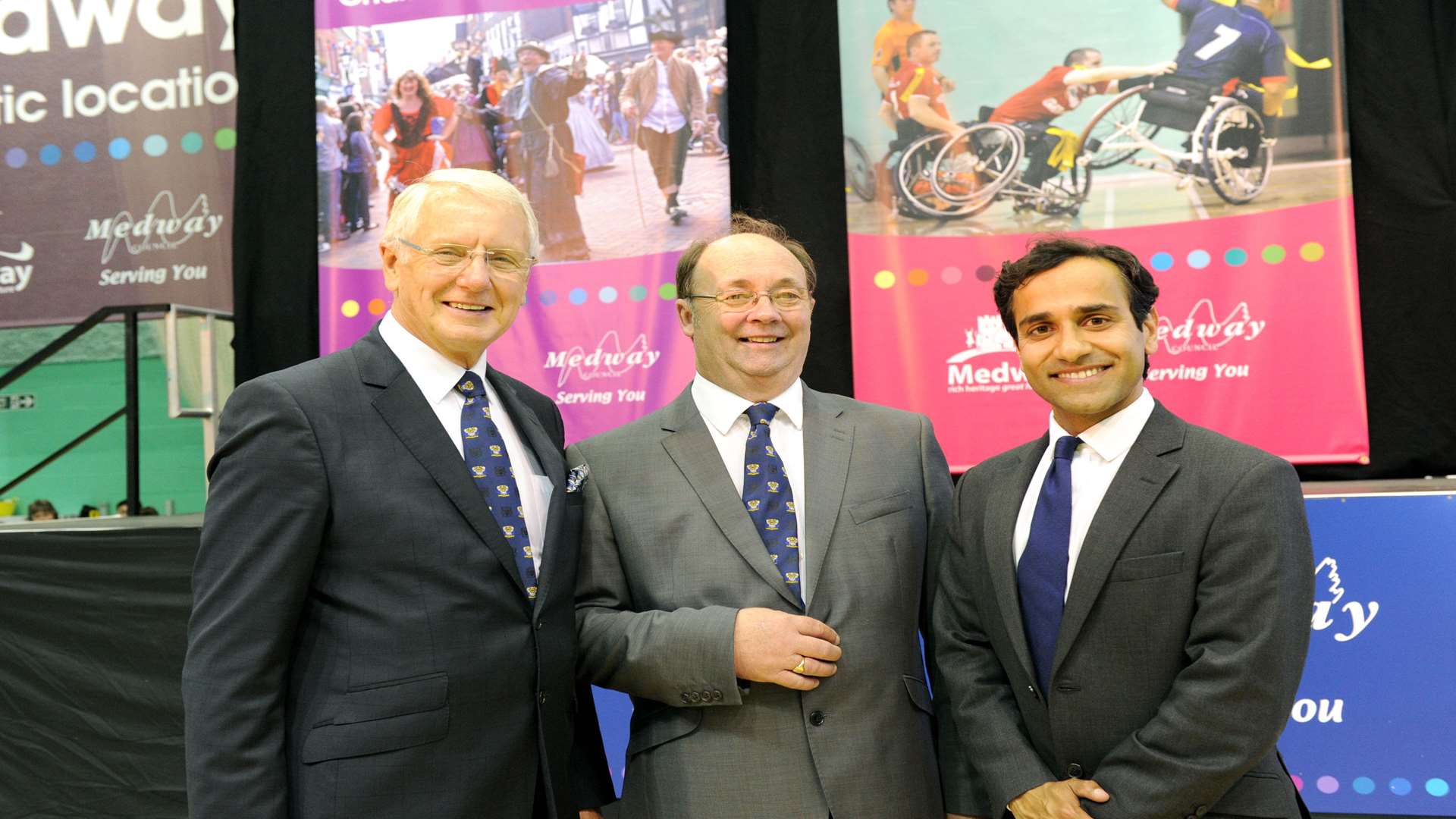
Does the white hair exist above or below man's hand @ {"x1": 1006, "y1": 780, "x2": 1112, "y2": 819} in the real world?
above

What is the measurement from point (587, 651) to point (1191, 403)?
2.79 metres

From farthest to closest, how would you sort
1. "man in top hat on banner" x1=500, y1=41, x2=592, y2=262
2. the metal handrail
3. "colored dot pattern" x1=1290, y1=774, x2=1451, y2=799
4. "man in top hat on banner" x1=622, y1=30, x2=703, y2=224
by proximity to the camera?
the metal handrail, "man in top hat on banner" x1=500, y1=41, x2=592, y2=262, "man in top hat on banner" x1=622, y1=30, x2=703, y2=224, "colored dot pattern" x1=1290, y1=774, x2=1451, y2=799

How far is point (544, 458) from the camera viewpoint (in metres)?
2.04

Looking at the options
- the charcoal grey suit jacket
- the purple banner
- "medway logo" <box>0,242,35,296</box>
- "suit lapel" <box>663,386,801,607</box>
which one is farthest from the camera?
"medway logo" <box>0,242,35,296</box>

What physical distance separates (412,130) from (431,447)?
311 cm

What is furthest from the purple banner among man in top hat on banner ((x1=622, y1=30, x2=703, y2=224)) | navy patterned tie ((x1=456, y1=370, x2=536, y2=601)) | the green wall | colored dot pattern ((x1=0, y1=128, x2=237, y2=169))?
navy patterned tie ((x1=456, y1=370, x2=536, y2=601))

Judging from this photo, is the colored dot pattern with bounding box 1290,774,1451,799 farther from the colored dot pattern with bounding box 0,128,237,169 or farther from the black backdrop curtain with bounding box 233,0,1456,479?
the colored dot pattern with bounding box 0,128,237,169

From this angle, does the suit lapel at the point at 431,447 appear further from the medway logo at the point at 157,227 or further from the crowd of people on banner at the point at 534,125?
the medway logo at the point at 157,227

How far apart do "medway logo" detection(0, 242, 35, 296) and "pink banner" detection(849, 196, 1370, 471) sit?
390 centimetres

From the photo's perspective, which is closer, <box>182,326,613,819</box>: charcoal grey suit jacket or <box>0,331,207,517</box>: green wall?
<box>182,326,613,819</box>: charcoal grey suit jacket

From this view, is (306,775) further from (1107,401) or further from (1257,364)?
(1257,364)

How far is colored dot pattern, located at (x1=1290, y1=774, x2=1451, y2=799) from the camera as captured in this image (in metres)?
3.35

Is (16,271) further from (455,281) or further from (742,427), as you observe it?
(742,427)

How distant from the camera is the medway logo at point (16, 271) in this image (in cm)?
547
